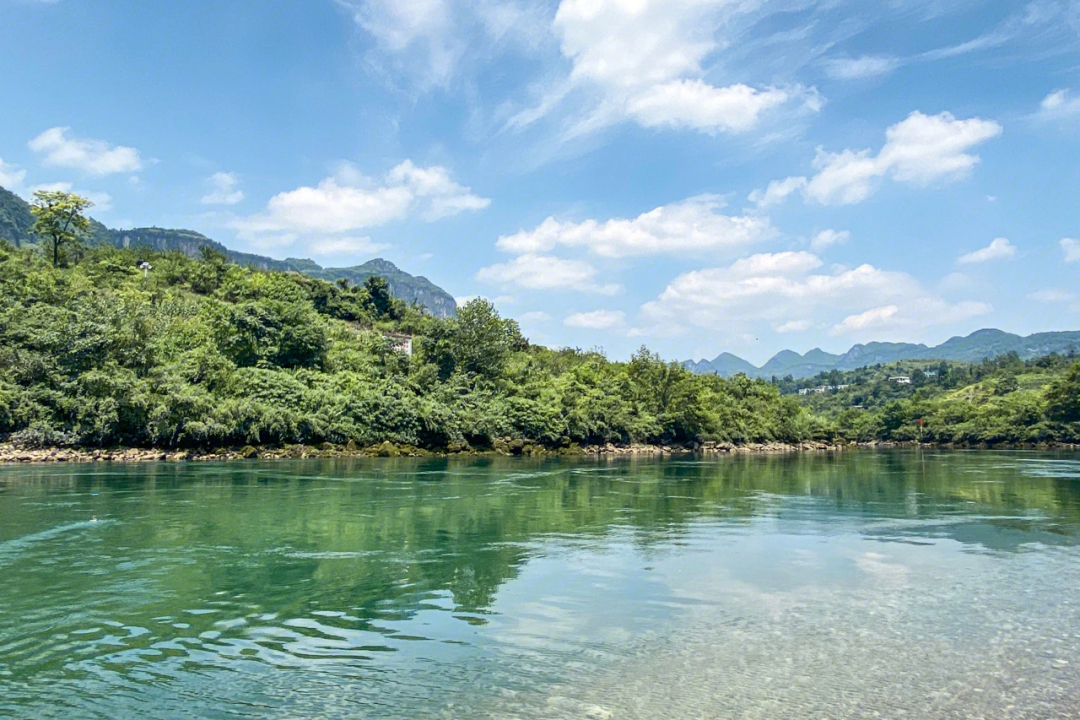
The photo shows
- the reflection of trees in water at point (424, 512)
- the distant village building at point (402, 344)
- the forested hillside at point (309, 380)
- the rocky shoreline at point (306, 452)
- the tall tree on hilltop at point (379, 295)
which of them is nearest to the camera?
the reflection of trees in water at point (424, 512)

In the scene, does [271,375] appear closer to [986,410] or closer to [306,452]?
[306,452]

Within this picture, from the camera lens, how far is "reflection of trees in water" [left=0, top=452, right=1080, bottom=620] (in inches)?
575

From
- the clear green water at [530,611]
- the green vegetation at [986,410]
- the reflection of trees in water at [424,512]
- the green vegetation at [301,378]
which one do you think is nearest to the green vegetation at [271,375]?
the green vegetation at [301,378]

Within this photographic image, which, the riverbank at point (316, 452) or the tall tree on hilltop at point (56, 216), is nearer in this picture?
the riverbank at point (316, 452)

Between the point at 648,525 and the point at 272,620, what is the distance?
13941 mm

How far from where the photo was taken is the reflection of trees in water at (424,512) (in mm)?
A: 14602

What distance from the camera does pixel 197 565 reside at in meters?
15.7

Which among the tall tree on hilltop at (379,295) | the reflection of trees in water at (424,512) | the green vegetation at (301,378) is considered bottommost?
the reflection of trees in water at (424,512)

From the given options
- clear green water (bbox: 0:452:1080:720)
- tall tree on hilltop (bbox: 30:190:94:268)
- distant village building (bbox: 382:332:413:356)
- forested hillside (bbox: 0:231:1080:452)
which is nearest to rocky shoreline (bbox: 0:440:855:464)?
forested hillside (bbox: 0:231:1080:452)

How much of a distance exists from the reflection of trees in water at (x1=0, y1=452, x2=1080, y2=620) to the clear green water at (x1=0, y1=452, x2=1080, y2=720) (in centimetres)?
16

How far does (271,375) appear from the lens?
62.6m

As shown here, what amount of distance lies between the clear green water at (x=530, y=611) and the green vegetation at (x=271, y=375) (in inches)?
1146

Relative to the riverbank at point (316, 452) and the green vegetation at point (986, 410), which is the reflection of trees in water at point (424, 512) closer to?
the riverbank at point (316, 452)

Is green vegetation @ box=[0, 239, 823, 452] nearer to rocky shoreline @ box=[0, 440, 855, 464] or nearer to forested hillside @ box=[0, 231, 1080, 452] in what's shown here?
forested hillside @ box=[0, 231, 1080, 452]
